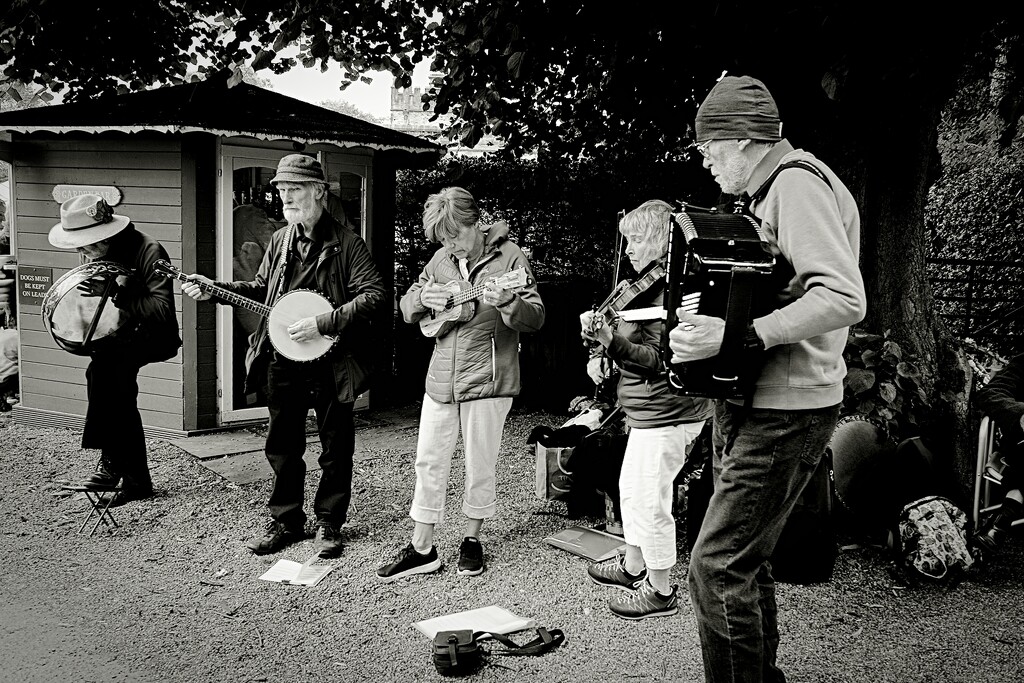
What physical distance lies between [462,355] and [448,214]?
2.35ft

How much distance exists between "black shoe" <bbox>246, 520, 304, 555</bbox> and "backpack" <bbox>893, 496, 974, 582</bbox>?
328 centimetres

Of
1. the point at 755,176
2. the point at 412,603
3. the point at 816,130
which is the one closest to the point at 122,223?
the point at 412,603

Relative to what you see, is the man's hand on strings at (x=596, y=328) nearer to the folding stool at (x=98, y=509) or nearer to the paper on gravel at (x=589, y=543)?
the paper on gravel at (x=589, y=543)

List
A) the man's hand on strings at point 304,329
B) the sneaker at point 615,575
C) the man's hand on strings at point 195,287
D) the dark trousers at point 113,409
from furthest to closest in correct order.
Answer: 1. the dark trousers at point 113,409
2. the man's hand on strings at point 195,287
3. the man's hand on strings at point 304,329
4. the sneaker at point 615,575

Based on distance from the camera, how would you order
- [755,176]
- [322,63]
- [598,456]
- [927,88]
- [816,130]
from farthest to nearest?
[322,63] → [816,130] → [927,88] → [598,456] → [755,176]

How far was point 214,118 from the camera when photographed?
752 centimetres

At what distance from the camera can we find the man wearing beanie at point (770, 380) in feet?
8.52

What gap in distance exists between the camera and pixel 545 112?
880 cm

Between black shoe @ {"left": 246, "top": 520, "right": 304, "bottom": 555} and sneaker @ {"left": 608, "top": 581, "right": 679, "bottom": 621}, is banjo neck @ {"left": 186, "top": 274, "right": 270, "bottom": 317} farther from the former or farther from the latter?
sneaker @ {"left": 608, "top": 581, "right": 679, "bottom": 621}

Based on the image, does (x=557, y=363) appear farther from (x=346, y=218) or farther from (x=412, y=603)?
(x=412, y=603)

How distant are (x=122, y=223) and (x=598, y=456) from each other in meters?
3.24

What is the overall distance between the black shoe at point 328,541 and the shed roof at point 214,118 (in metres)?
3.65

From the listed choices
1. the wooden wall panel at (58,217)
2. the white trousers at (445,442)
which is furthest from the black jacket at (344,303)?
the wooden wall panel at (58,217)

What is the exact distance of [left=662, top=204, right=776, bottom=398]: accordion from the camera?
8.48ft
